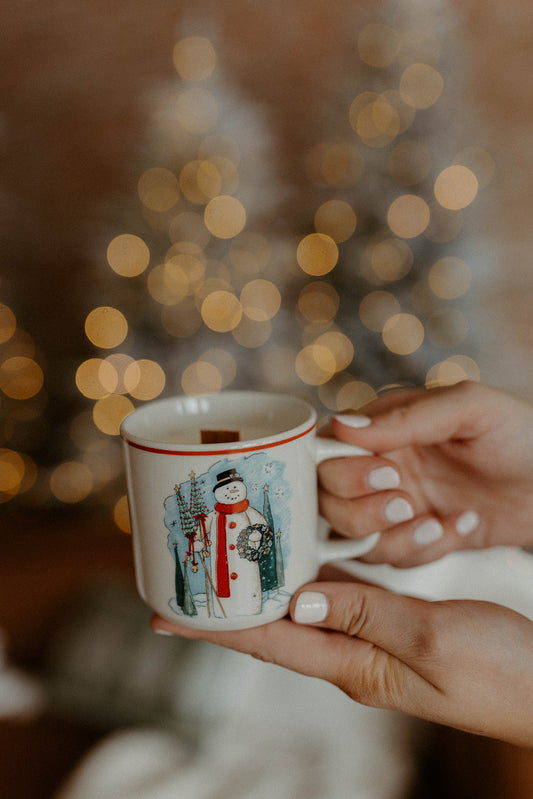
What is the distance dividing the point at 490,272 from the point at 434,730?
115cm

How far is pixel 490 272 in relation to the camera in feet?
5.41

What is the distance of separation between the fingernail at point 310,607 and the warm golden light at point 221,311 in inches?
40.3

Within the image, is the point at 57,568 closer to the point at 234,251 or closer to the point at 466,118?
the point at 234,251

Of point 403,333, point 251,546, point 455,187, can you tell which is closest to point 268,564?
point 251,546

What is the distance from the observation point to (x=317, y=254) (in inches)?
61.0

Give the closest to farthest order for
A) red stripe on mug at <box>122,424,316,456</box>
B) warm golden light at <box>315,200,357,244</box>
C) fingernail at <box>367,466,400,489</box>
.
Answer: red stripe on mug at <box>122,424,316,456</box>
fingernail at <box>367,466,400,489</box>
warm golden light at <box>315,200,357,244</box>

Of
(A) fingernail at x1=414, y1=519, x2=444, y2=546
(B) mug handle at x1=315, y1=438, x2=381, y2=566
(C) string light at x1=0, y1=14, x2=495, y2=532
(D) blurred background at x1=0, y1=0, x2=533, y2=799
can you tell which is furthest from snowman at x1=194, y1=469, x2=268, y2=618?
(C) string light at x1=0, y1=14, x2=495, y2=532

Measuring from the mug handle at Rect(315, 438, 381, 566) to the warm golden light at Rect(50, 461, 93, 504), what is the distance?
1221 mm

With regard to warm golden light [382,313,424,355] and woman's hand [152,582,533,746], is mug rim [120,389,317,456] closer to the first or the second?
woman's hand [152,582,533,746]

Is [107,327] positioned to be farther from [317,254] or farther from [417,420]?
[417,420]

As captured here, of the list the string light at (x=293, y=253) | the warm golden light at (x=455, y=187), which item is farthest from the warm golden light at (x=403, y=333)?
the warm golden light at (x=455, y=187)

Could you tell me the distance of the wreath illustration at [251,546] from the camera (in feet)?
2.13

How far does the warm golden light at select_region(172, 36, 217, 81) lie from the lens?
1525 millimetres

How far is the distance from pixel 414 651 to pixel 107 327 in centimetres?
125
